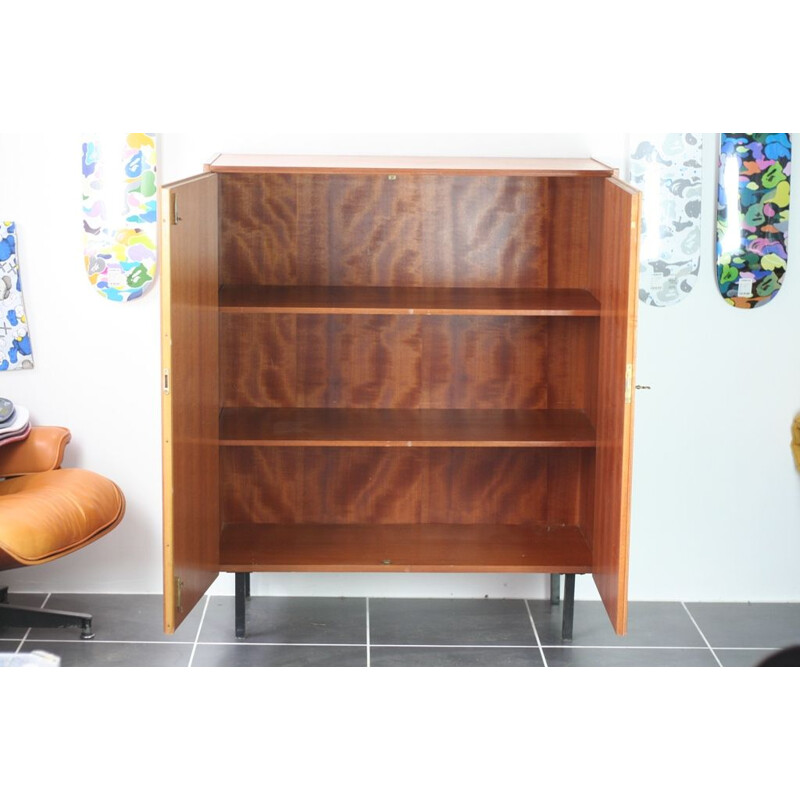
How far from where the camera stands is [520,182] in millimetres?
3721

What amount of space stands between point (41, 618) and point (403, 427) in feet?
4.57

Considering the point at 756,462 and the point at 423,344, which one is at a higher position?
the point at 423,344

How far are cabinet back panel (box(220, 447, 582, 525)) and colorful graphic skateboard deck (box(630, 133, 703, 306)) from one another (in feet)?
2.40

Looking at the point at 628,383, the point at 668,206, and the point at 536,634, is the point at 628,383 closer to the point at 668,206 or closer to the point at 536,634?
the point at 668,206

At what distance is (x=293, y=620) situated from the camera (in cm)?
396

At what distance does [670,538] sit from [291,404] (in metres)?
1.50

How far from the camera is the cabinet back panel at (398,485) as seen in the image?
3918 mm

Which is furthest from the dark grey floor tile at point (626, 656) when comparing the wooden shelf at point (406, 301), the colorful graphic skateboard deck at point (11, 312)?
the colorful graphic skateboard deck at point (11, 312)

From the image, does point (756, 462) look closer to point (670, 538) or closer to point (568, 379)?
point (670, 538)

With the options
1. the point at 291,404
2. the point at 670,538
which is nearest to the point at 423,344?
the point at 291,404

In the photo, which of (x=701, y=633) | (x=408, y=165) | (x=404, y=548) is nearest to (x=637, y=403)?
(x=701, y=633)

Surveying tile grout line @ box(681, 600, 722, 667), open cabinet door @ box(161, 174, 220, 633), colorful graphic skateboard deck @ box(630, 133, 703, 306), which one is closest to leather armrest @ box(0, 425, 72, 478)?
open cabinet door @ box(161, 174, 220, 633)

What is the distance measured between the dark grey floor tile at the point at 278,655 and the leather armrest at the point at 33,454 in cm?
82
